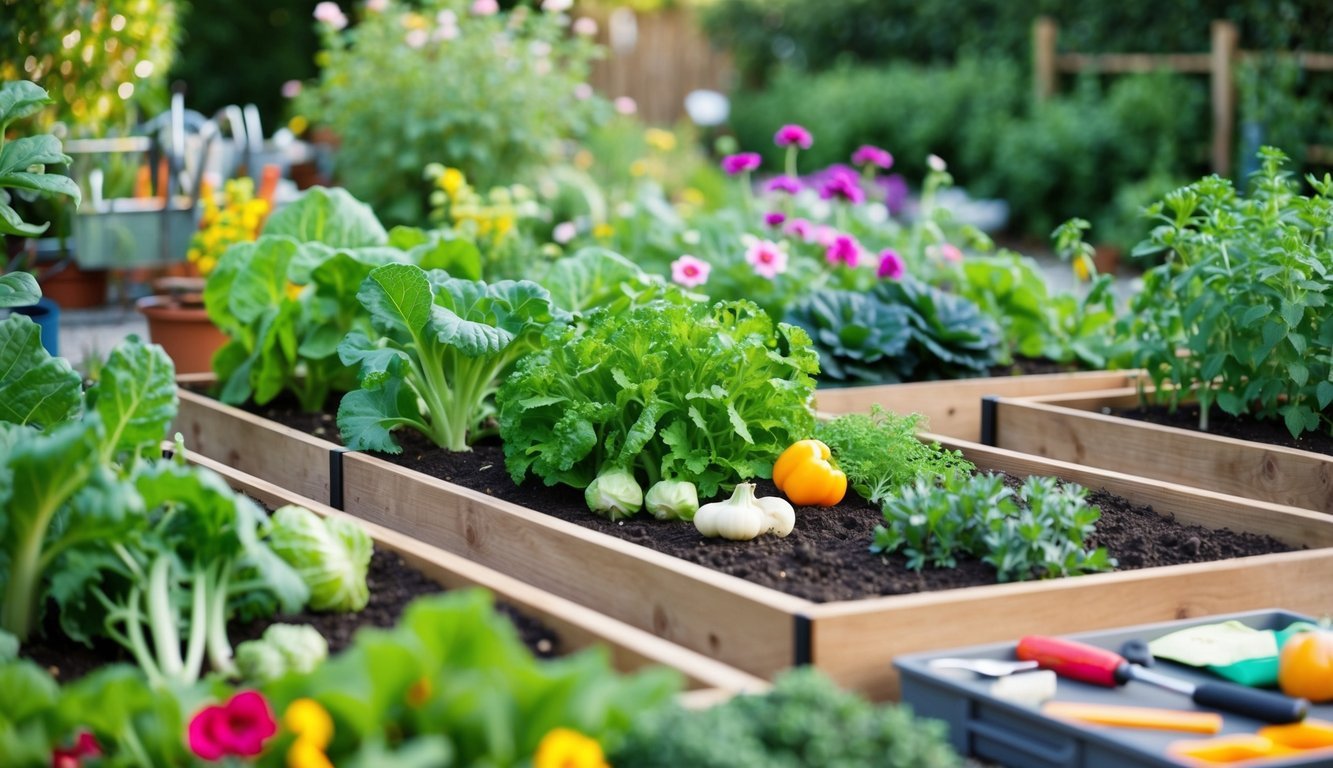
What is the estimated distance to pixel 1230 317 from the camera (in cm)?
379

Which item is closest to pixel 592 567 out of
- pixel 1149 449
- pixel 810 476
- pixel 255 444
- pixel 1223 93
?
pixel 810 476

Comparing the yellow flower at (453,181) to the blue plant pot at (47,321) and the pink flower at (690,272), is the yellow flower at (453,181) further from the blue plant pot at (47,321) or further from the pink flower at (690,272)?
the blue plant pot at (47,321)

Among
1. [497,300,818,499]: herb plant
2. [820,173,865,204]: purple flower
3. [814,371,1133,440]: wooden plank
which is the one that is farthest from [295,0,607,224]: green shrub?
[497,300,818,499]: herb plant

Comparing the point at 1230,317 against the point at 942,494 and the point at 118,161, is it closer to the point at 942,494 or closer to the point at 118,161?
the point at 942,494

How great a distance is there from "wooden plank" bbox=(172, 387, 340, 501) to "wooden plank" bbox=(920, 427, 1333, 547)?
157cm

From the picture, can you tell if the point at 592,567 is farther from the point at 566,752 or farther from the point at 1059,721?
the point at 566,752

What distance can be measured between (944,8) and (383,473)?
11991 mm

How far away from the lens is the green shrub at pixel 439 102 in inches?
305

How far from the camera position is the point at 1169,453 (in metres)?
3.88

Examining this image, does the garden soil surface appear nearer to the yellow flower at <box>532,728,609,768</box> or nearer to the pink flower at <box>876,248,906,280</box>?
the yellow flower at <box>532,728,609,768</box>

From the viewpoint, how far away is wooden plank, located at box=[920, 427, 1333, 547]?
3084mm

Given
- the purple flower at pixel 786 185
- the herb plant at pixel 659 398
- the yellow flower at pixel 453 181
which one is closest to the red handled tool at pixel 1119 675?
the herb plant at pixel 659 398

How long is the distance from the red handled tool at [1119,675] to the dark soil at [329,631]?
2.69ft

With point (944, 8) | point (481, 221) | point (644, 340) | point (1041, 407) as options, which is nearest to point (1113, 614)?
point (644, 340)
